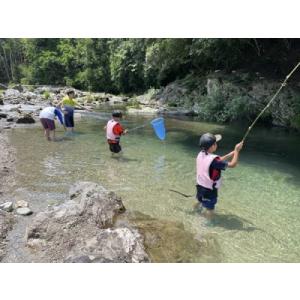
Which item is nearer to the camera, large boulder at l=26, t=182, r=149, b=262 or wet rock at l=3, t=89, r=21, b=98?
large boulder at l=26, t=182, r=149, b=262

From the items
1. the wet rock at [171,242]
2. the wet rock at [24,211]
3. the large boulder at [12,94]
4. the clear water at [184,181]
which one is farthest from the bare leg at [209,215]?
the large boulder at [12,94]

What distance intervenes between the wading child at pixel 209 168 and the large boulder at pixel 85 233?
1585 mm

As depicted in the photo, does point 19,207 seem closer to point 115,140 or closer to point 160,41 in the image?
point 115,140

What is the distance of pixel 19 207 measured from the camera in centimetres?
746

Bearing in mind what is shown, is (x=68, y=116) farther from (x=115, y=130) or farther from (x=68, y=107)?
(x=115, y=130)

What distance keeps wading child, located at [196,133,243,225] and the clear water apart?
482 mm

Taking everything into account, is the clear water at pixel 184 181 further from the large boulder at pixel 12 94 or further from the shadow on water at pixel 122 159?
the large boulder at pixel 12 94

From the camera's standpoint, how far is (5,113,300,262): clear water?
6688 millimetres

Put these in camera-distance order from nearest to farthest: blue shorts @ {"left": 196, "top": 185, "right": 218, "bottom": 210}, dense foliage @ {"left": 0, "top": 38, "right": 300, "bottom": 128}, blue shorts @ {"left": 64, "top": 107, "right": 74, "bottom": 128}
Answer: blue shorts @ {"left": 196, "top": 185, "right": 218, "bottom": 210}
blue shorts @ {"left": 64, "top": 107, "right": 74, "bottom": 128}
dense foliage @ {"left": 0, "top": 38, "right": 300, "bottom": 128}

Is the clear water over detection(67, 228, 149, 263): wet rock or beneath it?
beneath

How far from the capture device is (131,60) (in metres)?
41.2

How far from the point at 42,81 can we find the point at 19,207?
5843cm

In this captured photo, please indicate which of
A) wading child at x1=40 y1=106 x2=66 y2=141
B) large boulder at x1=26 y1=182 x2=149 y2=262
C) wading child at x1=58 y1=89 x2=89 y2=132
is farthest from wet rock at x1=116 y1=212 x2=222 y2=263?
wading child at x1=58 y1=89 x2=89 y2=132

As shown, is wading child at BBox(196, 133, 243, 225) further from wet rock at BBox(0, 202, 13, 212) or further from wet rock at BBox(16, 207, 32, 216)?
wet rock at BBox(0, 202, 13, 212)
